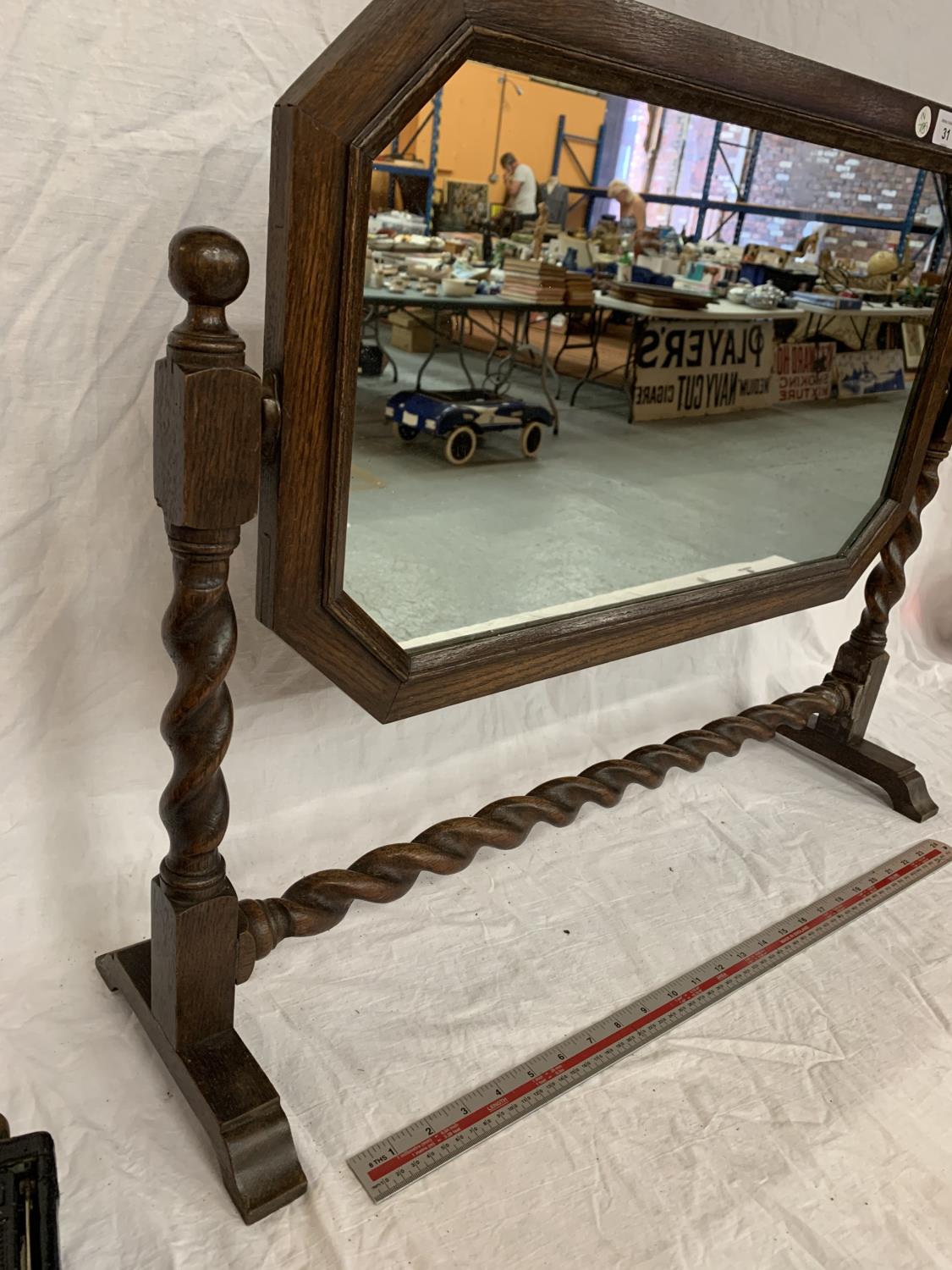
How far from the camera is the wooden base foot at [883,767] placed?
1.93m

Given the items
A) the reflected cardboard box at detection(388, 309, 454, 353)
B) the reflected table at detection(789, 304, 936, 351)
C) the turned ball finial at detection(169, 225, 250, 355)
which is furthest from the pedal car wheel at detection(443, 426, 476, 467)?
the reflected table at detection(789, 304, 936, 351)

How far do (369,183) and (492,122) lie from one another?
195mm

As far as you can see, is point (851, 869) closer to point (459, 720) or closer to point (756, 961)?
point (756, 961)

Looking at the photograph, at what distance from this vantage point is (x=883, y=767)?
1959 millimetres

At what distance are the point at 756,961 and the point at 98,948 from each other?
0.93 m

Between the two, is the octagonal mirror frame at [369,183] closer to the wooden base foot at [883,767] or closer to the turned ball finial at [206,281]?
the turned ball finial at [206,281]

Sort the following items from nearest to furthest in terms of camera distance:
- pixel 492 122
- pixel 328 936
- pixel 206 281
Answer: pixel 206 281, pixel 492 122, pixel 328 936

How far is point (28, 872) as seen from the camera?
1424 mm

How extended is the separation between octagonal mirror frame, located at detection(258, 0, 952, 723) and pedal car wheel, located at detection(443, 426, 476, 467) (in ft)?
0.73

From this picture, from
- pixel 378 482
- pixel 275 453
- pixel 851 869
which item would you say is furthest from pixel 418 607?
pixel 851 869

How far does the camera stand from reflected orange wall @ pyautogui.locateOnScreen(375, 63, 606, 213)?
101 centimetres

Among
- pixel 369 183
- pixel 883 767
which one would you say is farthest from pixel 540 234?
pixel 883 767

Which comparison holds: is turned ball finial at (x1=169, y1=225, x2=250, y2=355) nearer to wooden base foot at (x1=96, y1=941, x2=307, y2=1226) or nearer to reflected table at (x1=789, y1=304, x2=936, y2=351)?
wooden base foot at (x1=96, y1=941, x2=307, y2=1226)

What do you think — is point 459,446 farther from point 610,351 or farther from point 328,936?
point 328,936
